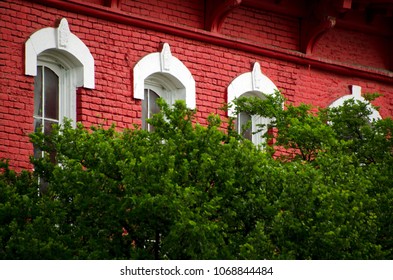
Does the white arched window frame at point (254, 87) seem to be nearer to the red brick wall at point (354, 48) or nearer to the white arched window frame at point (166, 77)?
the white arched window frame at point (166, 77)

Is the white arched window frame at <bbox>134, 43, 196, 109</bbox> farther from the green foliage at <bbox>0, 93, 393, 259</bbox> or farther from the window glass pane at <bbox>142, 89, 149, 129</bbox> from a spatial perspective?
the green foliage at <bbox>0, 93, 393, 259</bbox>

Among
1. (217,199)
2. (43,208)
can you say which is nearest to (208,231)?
(217,199)

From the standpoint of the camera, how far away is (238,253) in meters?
16.0

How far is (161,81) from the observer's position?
21891 millimetres

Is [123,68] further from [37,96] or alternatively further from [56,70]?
[37,96]

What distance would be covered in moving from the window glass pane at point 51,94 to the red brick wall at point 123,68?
32 centimetres

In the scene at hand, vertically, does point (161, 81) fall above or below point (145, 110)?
above

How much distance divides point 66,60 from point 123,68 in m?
0.93

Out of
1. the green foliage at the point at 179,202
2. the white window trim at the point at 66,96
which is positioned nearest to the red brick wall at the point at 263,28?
the white window trim at the point at 66,96

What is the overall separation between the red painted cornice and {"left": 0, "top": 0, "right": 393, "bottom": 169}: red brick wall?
8 centimetres

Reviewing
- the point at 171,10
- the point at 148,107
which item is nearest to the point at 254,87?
the point at 171,10
